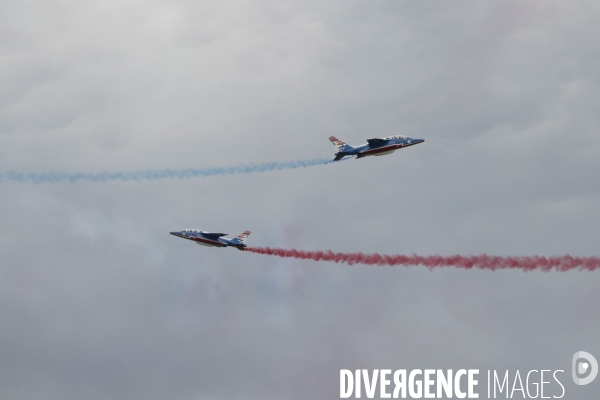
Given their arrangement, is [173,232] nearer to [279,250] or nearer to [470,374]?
[279,250]

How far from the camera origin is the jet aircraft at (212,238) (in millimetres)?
132500

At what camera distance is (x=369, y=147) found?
13400 centimetres

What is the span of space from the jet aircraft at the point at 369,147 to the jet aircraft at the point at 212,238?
1679 centimetres

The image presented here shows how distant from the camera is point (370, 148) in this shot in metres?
134

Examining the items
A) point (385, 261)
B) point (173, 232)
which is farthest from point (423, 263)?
point (173, 232)

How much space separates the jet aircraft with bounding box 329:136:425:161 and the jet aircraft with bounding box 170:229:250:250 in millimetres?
16791

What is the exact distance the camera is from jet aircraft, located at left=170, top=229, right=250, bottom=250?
435 ft

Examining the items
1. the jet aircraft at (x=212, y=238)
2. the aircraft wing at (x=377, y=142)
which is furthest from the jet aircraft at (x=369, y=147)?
the jet aircraft at (x=212, y=238)

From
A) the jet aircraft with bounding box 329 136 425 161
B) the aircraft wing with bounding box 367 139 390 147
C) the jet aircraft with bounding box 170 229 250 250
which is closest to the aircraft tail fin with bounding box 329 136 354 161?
the jet aircraft with bounding box 329 136 425 161

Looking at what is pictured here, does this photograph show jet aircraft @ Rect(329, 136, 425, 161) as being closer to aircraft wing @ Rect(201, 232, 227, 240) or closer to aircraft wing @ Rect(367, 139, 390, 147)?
aircraft wing @ Rect(367, 139, 390, 147)

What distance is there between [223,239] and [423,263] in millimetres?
29621

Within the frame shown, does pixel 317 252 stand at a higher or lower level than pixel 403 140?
lower

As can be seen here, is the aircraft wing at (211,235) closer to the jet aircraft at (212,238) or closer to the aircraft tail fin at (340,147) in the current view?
the jet aircraft at (212,238)

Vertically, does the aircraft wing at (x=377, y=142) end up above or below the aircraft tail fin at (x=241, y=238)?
above
